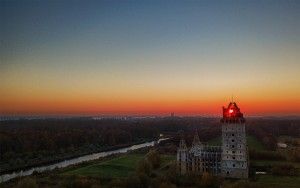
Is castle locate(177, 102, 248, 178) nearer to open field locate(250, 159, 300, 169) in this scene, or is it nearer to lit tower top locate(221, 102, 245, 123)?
lit tower top locate(221, 102, 245, 123)

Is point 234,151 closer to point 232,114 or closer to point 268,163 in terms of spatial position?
point 232,114

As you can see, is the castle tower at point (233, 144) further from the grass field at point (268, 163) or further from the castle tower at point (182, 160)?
the grass field at point (268, 163)

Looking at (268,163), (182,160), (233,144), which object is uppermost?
(233,144)

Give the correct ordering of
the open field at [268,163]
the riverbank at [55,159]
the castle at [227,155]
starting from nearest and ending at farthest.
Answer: the castle at [227,155] < the open field at [268,163] < the riverbank at [55,159]

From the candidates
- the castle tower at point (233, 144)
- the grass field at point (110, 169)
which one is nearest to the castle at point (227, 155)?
the castle tower at point (233, 144)

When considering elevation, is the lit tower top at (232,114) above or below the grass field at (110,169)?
above

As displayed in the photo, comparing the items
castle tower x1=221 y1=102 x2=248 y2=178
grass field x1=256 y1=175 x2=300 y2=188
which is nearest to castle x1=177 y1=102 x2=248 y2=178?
castle tower x1=221 y1=102 x2=248 y2=178

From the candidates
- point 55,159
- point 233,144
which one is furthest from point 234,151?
point 55,159

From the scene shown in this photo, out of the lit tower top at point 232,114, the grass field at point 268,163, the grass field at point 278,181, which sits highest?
the lit tower top at point 232,114

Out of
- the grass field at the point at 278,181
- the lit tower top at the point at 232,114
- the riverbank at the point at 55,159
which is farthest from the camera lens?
the riverbank at the point at 55,159
